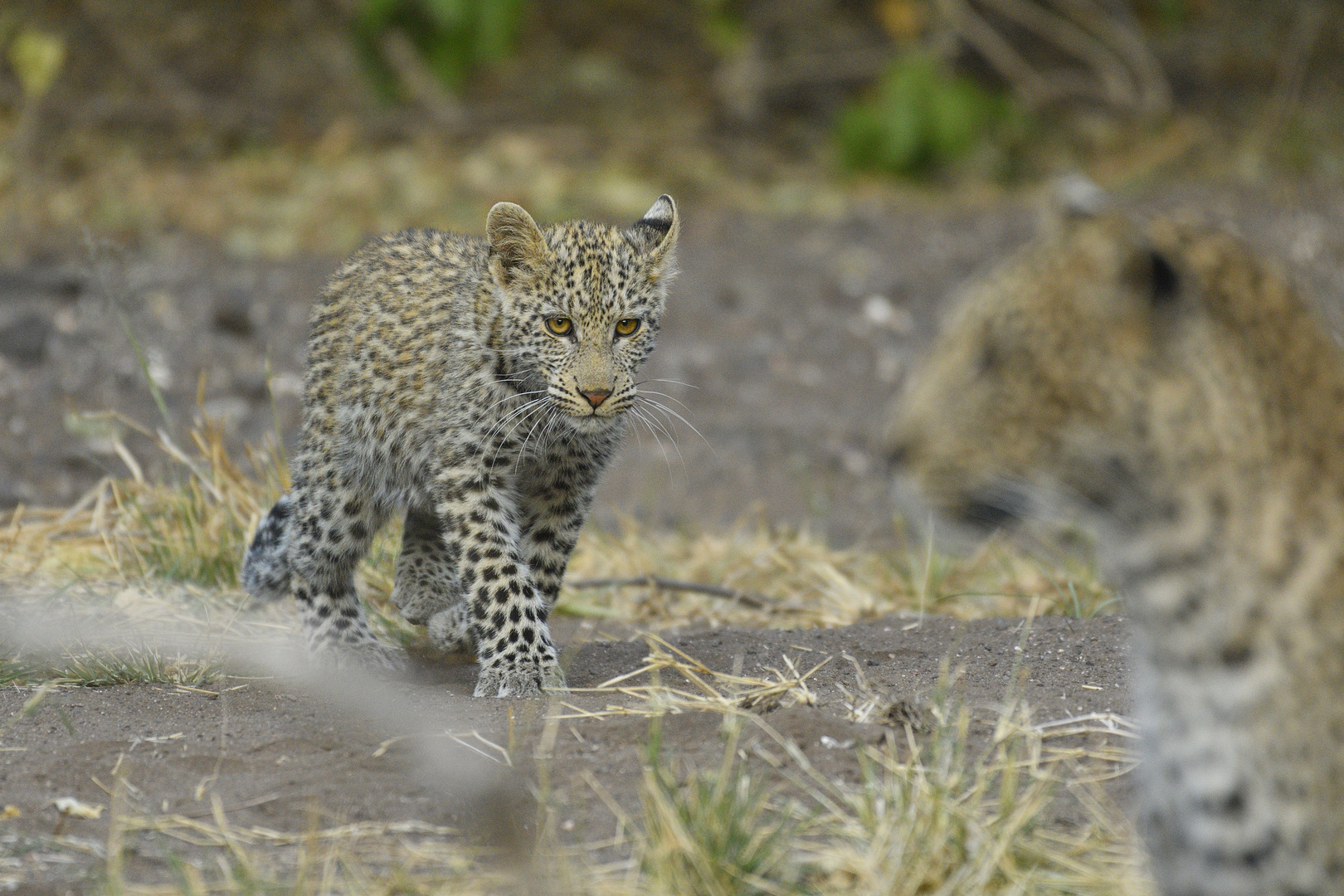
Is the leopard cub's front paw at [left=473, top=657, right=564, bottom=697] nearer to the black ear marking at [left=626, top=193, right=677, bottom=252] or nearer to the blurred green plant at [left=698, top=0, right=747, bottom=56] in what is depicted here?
the black ear marking at [left=626, top=193, right=677, bottom=252]

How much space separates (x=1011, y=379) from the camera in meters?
2.77

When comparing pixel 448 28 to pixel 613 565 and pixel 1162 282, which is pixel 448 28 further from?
pixel 1162 282

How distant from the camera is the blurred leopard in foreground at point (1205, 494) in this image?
2.58m

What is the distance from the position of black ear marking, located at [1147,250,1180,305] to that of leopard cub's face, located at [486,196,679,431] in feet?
8.18

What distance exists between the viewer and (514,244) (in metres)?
A: 5.16

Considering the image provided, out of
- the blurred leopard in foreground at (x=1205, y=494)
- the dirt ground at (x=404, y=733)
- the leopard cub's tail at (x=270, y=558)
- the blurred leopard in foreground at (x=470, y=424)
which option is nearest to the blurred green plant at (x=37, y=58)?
the blurred leopard in foreground at (x=470, y=424)

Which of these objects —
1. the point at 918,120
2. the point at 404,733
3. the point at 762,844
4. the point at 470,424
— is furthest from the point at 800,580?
the point at 918,120

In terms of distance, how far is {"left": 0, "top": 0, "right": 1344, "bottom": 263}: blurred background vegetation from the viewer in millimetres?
12031

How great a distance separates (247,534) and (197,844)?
9.38 ft

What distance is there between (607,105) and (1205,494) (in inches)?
487

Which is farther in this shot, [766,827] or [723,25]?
[723,25]

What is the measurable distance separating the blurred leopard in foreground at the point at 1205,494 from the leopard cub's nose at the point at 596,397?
2.24m

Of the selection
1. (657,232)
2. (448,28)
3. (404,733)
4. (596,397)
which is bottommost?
(404,733)

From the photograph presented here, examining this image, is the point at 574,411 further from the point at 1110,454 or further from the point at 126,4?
the point at 126,4
